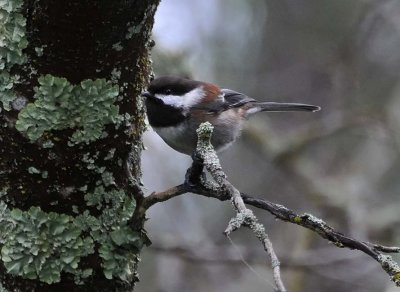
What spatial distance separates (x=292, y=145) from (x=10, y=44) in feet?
9.66

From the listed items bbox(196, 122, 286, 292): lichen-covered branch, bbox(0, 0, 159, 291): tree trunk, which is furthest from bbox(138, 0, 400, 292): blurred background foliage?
bbox(196, 122, 286, 292): lichen-covered branch

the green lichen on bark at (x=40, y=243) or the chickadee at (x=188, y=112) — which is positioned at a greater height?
the chickadee at (x=188, y=112)

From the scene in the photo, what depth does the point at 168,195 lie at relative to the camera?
5.05 ft

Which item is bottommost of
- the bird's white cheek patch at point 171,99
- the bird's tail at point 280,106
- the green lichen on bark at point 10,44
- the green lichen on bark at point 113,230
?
the green lichen on bark at point 113,230

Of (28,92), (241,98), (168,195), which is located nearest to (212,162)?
(168,195)

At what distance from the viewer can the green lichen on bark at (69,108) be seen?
1467 millimetres

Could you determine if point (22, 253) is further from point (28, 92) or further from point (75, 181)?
point (28, 92)

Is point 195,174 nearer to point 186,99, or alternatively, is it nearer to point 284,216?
point 284,216

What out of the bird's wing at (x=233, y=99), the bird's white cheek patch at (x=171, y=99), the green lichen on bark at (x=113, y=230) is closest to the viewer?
the green lichen on bark at (x=113, y=230)

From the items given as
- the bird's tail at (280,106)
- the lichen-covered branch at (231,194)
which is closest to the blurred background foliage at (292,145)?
the bird's tail at (280,106)

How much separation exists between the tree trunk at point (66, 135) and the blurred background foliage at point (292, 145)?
1.23 m

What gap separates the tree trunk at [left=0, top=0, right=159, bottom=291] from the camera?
1.44 m

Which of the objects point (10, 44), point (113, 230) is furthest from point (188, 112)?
point (10, 44)

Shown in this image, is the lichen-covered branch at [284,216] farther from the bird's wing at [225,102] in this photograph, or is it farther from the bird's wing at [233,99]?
the bird's wing at [233,99]
